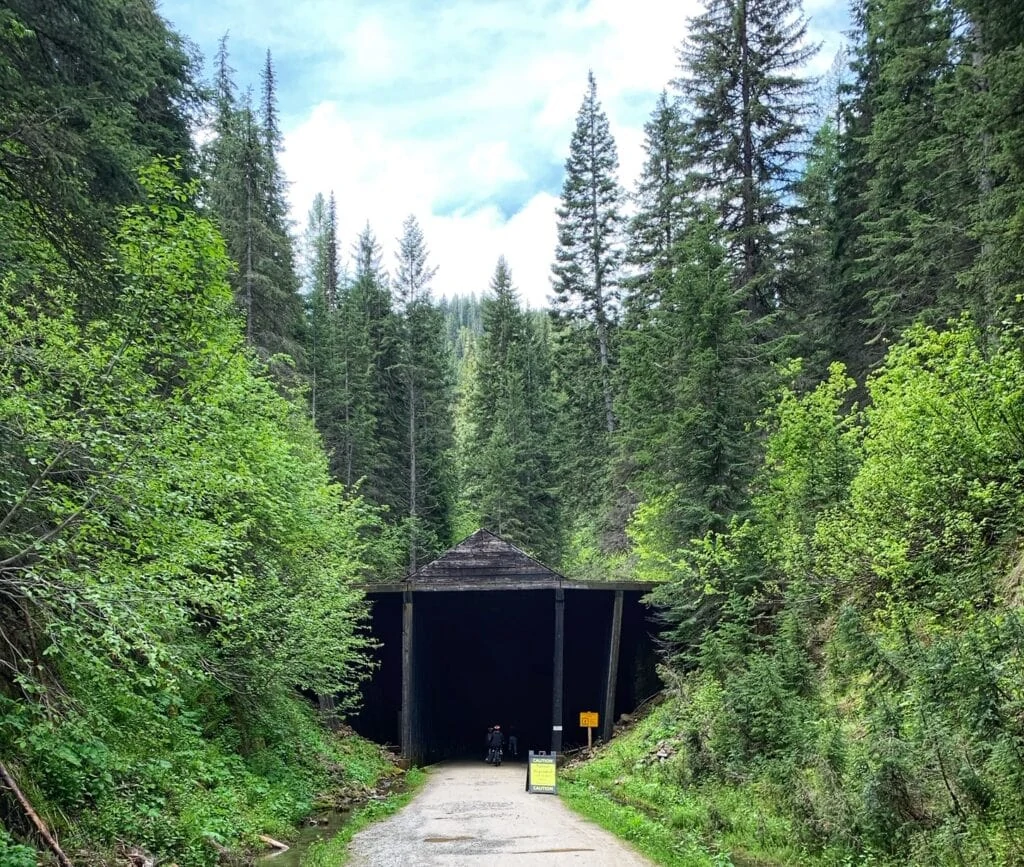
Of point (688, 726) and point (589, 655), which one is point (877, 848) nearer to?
point (688, 726)

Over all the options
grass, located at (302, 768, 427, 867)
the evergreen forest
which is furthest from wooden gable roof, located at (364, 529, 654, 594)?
grass, located at (302, 768, 427, 867)

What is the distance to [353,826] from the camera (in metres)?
10.8

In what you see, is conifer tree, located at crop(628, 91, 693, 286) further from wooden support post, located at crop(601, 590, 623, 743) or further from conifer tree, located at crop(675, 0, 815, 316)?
wooden support post, located at crop(601, 590, 623, 743)

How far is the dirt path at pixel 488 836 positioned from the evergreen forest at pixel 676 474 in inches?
41.2

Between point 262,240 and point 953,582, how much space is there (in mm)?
20098

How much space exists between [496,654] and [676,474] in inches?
601

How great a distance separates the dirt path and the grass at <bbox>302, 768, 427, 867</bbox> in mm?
164

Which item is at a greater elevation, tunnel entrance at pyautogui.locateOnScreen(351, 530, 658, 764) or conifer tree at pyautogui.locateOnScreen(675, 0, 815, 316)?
conifer tree at pyautogui.locateOnScreen(675, 0, 815, 316)

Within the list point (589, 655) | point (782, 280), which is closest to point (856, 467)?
point (782, 280)

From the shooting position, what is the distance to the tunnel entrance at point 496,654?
67.6ft

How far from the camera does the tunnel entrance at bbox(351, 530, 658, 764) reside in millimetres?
20594

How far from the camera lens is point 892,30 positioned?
16625 mm

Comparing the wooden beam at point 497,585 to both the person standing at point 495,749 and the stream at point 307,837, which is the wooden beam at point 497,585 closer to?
the person standing at point 495,749

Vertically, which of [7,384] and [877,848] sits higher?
[7,384]
